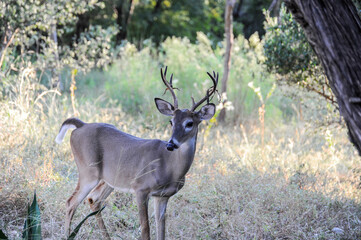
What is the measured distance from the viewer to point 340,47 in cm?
308

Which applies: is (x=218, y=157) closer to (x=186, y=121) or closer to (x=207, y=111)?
(x=207, y=111)

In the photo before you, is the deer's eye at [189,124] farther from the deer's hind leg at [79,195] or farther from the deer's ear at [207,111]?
the deer's hind leg at [79,195]

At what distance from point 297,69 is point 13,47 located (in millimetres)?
4683

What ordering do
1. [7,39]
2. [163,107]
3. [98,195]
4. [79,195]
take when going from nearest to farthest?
1. [79,195]
2. [163,107]
3. [98,195]
4. [7,39]

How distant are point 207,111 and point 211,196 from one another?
1196 millimetres

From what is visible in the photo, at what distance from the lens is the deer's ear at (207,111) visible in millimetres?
4516

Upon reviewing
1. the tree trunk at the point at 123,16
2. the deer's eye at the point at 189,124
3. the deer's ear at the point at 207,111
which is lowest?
the deer's eye at the point at 189,124

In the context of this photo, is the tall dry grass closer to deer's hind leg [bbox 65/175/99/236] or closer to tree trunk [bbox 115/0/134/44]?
deer's hind leg [bbox 65/175/99/236]

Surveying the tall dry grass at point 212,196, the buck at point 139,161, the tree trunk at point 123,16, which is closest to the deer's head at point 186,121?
the buck at point 139,161

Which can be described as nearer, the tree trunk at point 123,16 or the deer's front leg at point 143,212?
the deer's front leg at point 143,212

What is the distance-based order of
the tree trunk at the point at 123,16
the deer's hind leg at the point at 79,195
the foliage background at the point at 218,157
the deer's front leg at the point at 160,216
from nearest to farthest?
1. the deer's front leg at the point at 160,216
2. the deer's hind leg at the point at 79,195
3. the foliage background at the point at 218,157
4. the tree trunk at the point at 123,16

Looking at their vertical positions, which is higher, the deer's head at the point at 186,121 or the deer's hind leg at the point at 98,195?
the deer's head at the point at 186,121

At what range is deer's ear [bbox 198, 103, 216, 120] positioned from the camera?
4516 millimetres

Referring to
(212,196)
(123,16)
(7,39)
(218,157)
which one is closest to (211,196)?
(212,196)
